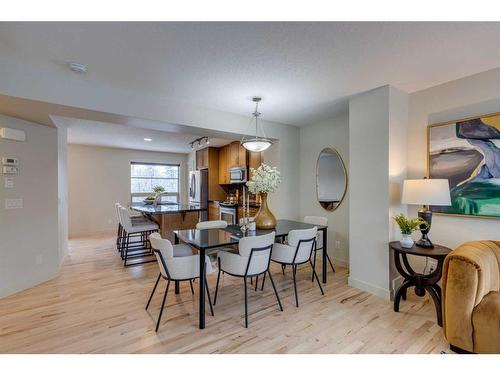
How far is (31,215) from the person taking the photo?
3.11m

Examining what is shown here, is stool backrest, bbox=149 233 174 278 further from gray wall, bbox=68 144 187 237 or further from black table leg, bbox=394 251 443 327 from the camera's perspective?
gray wall, bbox=68 144 187 237

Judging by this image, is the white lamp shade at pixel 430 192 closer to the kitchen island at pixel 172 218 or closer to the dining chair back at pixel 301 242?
the dining chair back at pixel 301 242

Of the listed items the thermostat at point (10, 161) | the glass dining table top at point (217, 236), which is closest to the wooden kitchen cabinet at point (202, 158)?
the glass dining table top at point (217, 236)

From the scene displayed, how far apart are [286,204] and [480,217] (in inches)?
101

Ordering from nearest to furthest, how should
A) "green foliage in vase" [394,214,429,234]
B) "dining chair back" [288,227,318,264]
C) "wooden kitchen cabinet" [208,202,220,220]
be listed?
"green foliage in vase" [394,214,429,234]
"dining chair back" [288,227,318,264]
"wooden kitchen cabinet" [208,202,220,220]

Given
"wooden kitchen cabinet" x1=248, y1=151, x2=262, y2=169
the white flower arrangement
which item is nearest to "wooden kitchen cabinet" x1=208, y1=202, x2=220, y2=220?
"wooden kitchen cabinet" x1=248, y1=151, x2=262, y2=169

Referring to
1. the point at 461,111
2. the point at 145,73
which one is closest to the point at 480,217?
the point at 461,111

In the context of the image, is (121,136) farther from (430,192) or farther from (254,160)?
(430,192)

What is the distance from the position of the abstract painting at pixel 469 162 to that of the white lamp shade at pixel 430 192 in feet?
1.17

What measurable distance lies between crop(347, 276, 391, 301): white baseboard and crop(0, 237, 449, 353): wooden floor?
72 mm

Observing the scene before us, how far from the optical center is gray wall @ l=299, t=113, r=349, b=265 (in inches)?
152

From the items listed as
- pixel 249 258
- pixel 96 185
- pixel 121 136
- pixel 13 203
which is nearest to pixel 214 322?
pixel 249 258

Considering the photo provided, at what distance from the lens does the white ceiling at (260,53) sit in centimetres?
175
